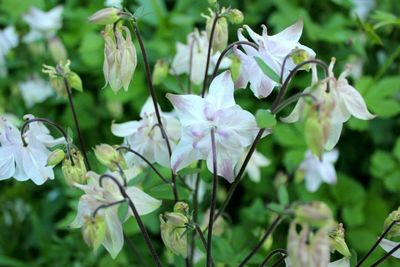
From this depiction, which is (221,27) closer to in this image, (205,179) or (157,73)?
(157,73)

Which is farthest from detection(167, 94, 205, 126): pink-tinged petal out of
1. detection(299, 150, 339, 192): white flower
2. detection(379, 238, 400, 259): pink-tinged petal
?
detection(299, 150, 339, 192): white flower

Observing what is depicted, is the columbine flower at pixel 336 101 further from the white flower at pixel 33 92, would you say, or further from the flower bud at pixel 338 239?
the white flower at pixel 33 92

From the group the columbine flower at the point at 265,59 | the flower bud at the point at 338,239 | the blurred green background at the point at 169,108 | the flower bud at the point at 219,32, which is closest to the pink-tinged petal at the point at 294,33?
the columbine flower at the point at 265,59

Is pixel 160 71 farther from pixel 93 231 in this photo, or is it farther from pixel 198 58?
pixel 93 231

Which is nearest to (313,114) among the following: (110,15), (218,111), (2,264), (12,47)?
(218,111)

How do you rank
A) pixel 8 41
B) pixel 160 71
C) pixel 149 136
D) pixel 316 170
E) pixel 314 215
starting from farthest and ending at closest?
pixel 8 41
pixel 316 170
pixel 160 71
pixel 149 136
pixel 314 215

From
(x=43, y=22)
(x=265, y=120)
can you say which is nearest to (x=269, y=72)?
(x=265, y=120)
